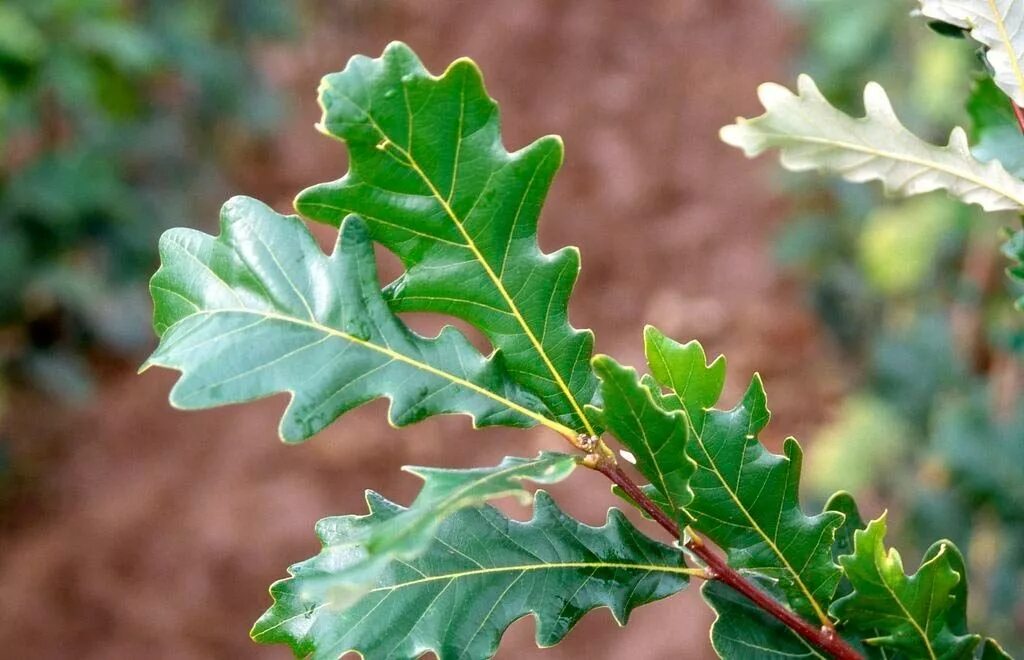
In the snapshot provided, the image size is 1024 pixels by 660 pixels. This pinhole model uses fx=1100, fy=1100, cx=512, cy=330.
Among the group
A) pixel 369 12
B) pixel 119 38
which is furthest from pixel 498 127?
pixel 369 12

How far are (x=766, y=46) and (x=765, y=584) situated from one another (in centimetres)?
536

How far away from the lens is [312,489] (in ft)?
12.5

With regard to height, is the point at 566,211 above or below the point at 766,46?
below

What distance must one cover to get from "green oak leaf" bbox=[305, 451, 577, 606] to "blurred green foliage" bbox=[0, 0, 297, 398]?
2122 mm

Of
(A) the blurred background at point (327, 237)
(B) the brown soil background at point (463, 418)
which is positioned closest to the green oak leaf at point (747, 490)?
(A) the blurred background at point (327, 237)

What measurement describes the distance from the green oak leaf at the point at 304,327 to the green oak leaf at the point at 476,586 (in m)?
0.07

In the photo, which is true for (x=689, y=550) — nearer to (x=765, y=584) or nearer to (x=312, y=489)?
(x=765, y=584)

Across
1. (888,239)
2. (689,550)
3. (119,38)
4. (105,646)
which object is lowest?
(105,646)

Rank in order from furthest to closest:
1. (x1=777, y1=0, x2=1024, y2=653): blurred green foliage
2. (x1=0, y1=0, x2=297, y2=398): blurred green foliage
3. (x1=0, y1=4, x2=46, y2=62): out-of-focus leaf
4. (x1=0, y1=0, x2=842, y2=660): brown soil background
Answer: (x1=0, y1=0, x2=842, y2=660): brown soil background
(x1=0, y1=0, x2=297, y2=398): blurred green foliage
(x1=0, y1=4, x2=46, y2=62): out-of-focus leaf
(x1=777, y1=0, x2=1024, y2=653): blurred green foliage

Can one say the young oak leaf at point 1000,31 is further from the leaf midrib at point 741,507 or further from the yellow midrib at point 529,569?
the yellow midrib at point 529,569

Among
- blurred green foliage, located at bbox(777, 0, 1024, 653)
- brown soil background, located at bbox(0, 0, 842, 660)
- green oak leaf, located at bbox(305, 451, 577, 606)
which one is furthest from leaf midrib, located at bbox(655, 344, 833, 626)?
brown soil background, located at bbox(0, 0, 842, 660)

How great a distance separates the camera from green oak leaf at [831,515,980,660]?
712 millimetres

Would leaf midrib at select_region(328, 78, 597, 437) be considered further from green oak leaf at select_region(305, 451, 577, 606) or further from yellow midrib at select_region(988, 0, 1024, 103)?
yellow midrib at select_region(988, 0, 1024, 103)

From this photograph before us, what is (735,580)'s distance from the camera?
2.39 ft
